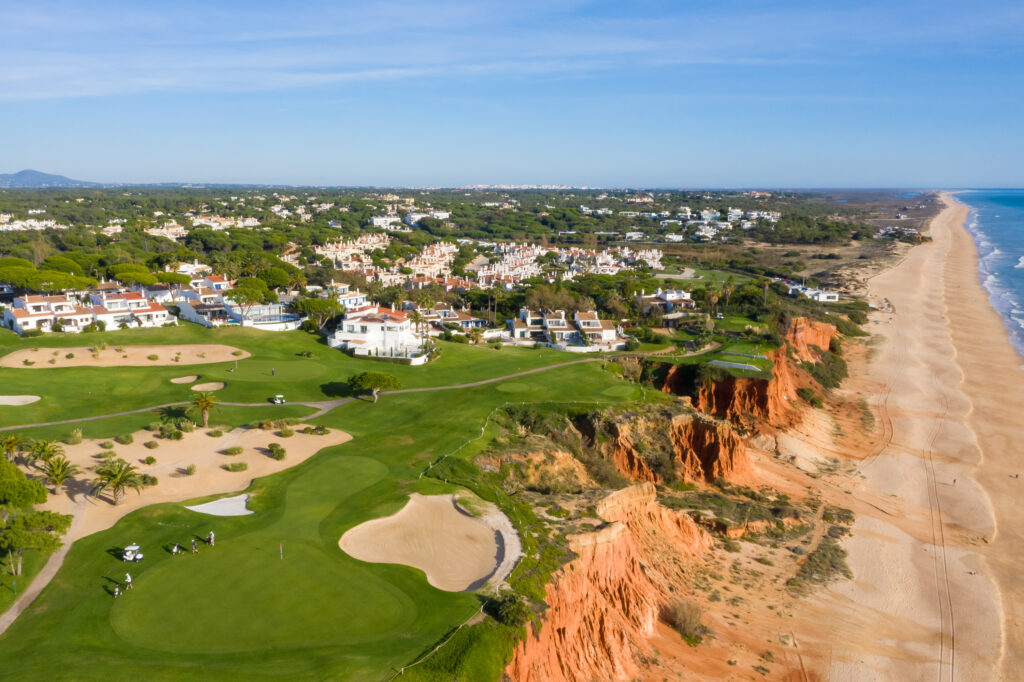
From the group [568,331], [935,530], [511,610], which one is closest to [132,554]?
[511,610]

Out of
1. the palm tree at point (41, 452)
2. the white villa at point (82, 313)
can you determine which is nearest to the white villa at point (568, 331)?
the white villa at point (82, 313)

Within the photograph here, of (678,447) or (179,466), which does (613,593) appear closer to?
(678,447)

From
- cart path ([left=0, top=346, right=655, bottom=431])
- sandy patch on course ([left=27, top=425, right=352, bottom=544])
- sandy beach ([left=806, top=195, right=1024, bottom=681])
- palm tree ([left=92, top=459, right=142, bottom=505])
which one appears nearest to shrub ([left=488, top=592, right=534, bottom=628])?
sandy beach ([left=806, top=195, right=1024, bottom=681])

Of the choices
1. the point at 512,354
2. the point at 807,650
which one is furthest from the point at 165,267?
the point at 807,650

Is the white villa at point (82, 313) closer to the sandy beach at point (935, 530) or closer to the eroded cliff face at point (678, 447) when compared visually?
the eroded cliff face at point (678, 447)

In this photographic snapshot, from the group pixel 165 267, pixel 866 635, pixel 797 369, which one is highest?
pixel 165 267

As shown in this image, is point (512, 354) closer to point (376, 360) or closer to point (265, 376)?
point (376, 360)
